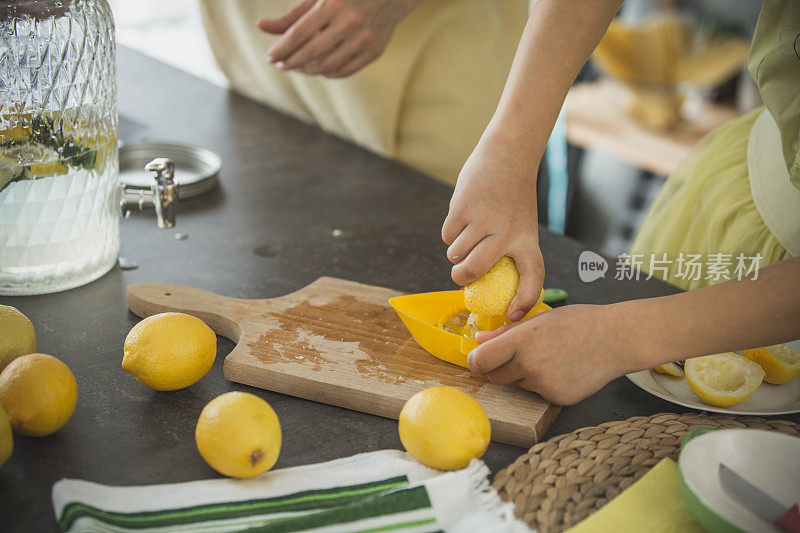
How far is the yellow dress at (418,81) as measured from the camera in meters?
1.73

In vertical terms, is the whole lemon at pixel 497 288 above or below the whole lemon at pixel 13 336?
above

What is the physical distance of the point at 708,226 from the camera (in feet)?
4.43

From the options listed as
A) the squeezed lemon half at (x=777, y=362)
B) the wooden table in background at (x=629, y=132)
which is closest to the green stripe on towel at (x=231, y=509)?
the squeezed lemon half at (x=777, y=362)

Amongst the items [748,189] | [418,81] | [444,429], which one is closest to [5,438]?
[444,429]

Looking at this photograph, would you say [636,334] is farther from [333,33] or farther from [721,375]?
[333,33]

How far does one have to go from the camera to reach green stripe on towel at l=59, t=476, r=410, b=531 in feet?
2.39

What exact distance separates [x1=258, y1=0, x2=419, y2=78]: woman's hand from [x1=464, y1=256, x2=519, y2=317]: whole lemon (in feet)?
2.36

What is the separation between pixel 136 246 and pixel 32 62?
0.40 m

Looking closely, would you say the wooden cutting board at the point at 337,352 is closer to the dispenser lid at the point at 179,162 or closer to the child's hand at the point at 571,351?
the child's hand at the point at 571,351

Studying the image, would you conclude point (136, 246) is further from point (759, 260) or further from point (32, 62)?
point (759, 260)

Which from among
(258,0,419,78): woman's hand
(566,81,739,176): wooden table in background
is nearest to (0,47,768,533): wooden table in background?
(258,0,419,78): woman's hand

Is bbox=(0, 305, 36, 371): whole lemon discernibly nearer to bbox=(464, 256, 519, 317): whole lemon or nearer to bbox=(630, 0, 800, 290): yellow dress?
bbox=(464, 256, 519, 317): whole lemon

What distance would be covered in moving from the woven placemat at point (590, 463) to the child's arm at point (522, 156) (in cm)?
19

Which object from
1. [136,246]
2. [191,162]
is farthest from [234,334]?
[191,162]
